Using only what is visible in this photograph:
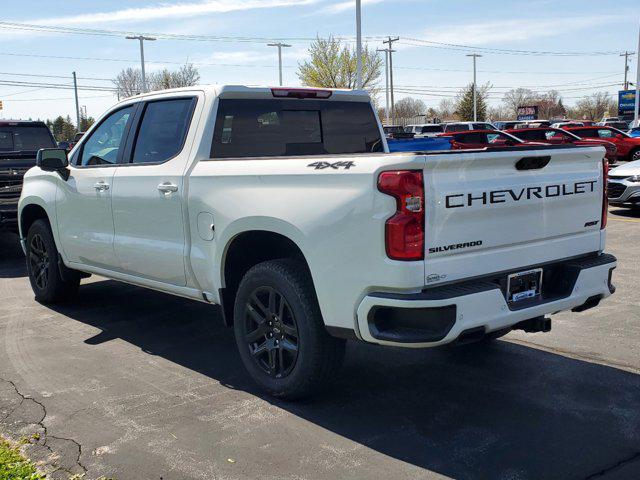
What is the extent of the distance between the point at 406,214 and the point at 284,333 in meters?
1.27

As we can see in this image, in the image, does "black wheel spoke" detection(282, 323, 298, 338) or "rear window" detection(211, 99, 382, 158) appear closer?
"black wheel spoke" detection(282, 323, 298, 338)

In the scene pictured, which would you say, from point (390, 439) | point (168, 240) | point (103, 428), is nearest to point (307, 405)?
point (390, 439)

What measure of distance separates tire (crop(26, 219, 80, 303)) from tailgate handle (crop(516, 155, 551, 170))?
476cm

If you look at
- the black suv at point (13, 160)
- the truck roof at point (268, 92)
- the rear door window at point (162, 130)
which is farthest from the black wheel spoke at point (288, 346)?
the black suv at point (13, 160)

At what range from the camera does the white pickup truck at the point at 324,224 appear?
11.9ft

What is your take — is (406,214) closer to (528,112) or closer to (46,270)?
(46,270)

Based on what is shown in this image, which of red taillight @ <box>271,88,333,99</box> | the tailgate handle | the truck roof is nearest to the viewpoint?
the tailgate handle

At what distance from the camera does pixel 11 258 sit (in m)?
10.7

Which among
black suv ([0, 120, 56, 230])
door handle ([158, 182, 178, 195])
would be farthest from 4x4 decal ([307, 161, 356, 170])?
black suv ([0, 120, 56, 230])

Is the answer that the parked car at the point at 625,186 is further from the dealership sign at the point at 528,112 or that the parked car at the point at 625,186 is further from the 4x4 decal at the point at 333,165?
the dealership sign at the point at 528,112

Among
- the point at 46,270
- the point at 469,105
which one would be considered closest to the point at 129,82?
the point at 469,105

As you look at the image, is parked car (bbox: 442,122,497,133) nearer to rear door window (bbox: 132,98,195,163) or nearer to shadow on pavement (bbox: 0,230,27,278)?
shadow on pavement (bbox: 0,230,27,278)

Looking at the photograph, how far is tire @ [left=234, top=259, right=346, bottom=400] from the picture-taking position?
163 inches

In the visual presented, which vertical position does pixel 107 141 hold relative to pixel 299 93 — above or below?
below
